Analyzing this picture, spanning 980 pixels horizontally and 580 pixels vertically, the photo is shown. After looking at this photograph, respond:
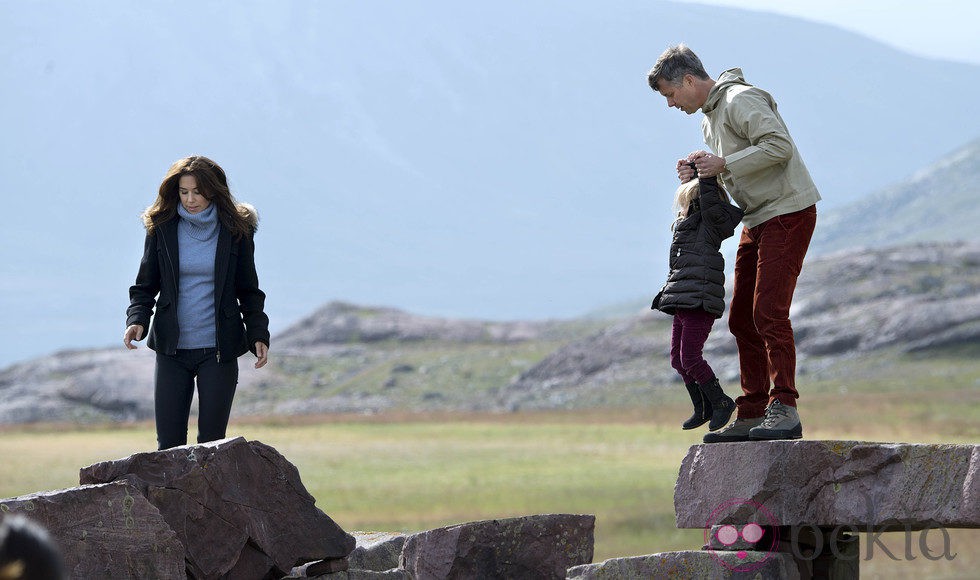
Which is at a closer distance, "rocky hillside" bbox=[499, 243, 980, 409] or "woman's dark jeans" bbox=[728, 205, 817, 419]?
"woman's dark jeans" bbox=[728, 205, 817, 419]

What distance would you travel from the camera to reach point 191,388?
37.9ft

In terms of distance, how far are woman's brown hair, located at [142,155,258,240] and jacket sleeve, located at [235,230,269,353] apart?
0.53ft

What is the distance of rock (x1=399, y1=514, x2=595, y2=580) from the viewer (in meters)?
11.7

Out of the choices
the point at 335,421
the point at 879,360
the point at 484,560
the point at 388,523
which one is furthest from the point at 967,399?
the point at 484,560

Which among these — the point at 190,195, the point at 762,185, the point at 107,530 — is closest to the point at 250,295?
the point at 190,195

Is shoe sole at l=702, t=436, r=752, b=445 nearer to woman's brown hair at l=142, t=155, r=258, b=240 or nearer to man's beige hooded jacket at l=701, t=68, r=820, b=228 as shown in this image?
man's beige hooded jacket at l=701, t=68, r=820, b=228

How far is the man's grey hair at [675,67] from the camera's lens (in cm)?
1089

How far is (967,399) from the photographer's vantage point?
64062mm

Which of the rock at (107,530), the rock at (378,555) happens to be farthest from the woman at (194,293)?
the rock at (378,555)

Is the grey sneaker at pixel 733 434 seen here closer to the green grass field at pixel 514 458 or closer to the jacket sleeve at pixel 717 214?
the jacket sleeve at pixel 717 214

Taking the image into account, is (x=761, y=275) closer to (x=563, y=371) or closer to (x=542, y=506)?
(x=542, y=506)

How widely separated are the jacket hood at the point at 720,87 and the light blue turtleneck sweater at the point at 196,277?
4327mm

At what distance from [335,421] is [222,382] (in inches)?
2424

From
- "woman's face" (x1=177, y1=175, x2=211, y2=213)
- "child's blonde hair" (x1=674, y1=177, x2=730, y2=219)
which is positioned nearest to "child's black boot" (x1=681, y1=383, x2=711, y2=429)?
"child's blonde hair" (x1=674, y1=177, x2=730, y2=219)
